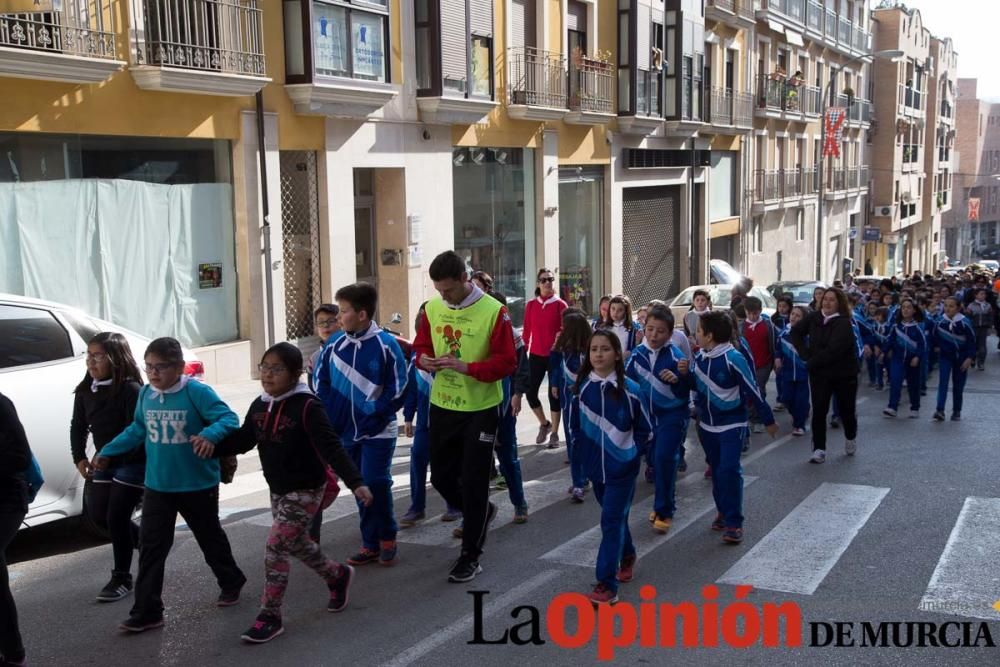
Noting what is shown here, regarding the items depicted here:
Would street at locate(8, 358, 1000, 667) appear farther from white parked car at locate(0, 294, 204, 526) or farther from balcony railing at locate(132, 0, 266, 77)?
balcony railing at locate(132, 0, 266, 77)

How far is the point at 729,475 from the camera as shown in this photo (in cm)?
753

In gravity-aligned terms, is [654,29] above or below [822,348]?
above

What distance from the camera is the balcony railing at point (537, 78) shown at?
21609mm

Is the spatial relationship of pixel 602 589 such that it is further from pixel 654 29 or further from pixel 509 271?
pixel 654 29

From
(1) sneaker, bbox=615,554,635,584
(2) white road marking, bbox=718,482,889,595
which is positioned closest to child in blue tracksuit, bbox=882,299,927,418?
(2) white road marking, bbox=718,482,889,595

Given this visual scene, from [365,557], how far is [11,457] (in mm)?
2506

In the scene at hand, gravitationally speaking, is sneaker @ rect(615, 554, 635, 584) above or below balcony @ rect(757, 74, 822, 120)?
below

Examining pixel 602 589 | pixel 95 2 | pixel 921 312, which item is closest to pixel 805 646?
pixel 602 589

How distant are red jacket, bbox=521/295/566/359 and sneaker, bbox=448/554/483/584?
4.88m

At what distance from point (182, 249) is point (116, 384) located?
29.0 ft

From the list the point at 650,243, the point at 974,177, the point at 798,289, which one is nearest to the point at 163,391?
the point at 798,289

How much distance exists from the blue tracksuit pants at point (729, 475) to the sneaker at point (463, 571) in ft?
6.49

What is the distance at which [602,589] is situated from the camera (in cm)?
620

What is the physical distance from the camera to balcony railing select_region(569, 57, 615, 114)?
77.3 feet
